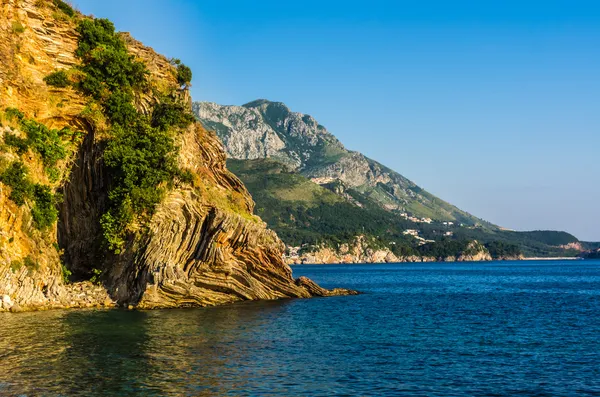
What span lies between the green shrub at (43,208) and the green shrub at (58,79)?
11.8m

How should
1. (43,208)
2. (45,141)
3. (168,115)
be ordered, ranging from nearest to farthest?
1. (43,208)
2. (45,141)
3. (168,115)

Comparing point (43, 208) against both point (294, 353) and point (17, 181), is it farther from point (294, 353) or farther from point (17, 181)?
point (294, 353)

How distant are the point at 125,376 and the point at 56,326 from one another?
55.3ft

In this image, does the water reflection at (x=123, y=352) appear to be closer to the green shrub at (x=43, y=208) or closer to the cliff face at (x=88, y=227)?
the cliff face at (x=88, y=227)

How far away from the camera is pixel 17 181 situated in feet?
167

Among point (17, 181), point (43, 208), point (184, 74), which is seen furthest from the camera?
point (184, 74)

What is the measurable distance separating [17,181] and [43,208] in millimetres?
4429

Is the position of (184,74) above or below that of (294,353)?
above

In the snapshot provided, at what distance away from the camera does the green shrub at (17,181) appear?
166 ft

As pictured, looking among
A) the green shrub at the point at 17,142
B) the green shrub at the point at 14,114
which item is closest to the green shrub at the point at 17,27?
the green shrub at the point at 14,114

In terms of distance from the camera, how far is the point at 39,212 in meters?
53.8

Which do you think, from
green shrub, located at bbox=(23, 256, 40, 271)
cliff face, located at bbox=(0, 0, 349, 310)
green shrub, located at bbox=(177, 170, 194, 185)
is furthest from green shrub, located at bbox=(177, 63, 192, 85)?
green shrub, located at bbox=(23, 256, 40, 271)

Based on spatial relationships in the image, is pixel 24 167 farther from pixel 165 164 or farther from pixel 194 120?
pixel 194 120

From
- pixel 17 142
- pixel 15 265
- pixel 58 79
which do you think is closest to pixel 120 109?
pixel 58 79
